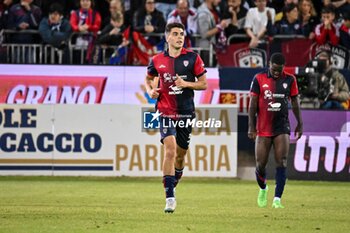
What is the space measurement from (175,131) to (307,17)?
10869mm

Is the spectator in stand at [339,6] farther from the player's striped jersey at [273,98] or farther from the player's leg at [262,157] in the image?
the player's leg at [262,157]

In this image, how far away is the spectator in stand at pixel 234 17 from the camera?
23.9 meters

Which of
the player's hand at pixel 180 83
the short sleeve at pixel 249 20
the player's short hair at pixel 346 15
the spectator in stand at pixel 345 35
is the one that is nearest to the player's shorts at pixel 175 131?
the player's hand at pixel 180 83

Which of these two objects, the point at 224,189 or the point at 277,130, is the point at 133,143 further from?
the point at 277,130

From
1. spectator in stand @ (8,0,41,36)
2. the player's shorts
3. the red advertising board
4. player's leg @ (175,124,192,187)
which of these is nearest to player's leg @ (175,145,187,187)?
player's leg @ (175,124,192,187)

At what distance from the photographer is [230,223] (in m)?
13.1

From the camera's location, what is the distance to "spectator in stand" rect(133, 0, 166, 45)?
23.5 meters

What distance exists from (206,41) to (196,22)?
511mm

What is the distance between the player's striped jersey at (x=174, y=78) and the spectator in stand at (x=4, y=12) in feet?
33.4

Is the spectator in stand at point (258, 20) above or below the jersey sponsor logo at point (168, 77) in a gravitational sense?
above

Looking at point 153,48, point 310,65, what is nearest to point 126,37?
point 153,48

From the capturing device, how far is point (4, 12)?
24.1m

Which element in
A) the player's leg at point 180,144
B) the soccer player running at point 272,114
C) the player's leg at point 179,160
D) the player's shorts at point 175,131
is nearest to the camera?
the player's shorts at point 175,131

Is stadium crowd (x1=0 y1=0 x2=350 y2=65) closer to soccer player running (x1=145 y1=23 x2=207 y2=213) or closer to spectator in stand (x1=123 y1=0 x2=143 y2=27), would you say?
spectator in stand (x1=123 y1=0 x2=143 y2=27)
